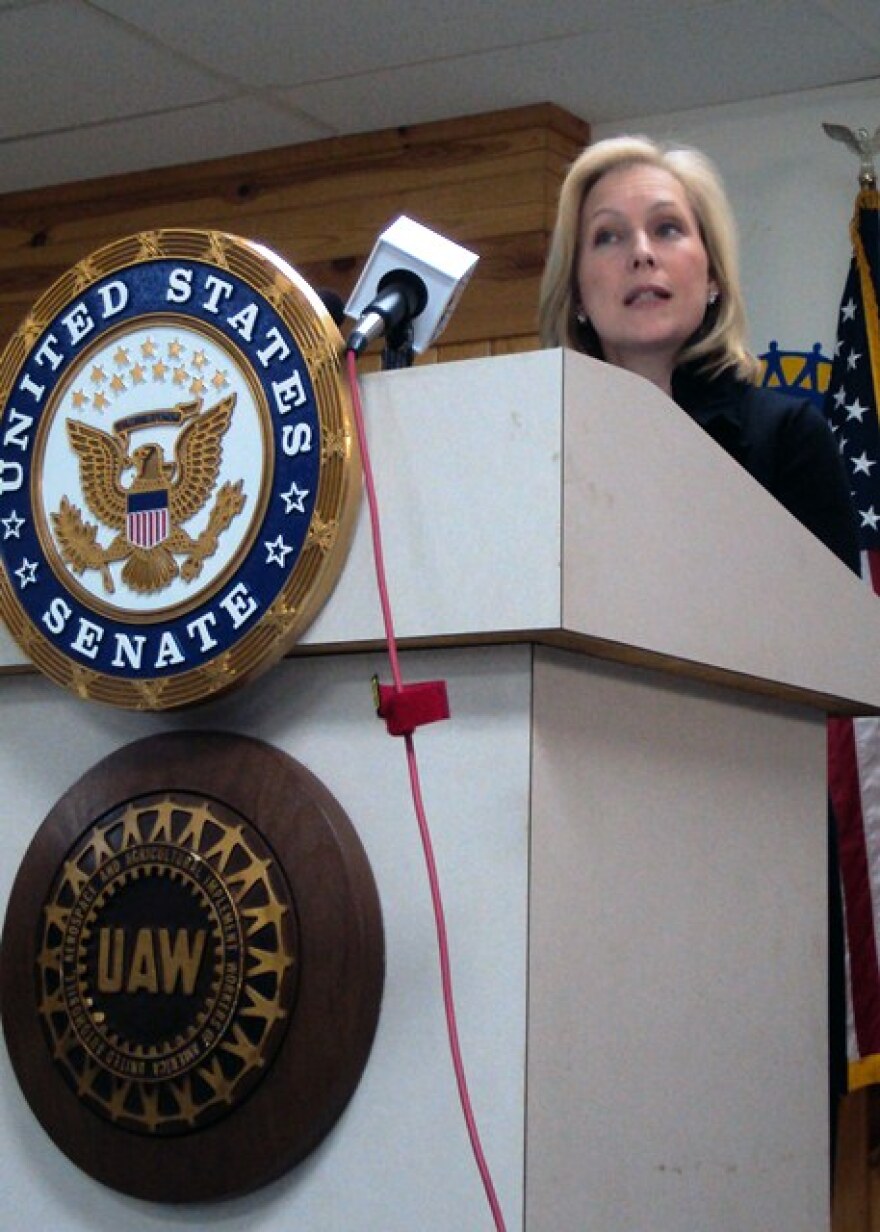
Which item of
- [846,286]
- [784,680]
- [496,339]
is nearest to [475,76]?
[496,339]

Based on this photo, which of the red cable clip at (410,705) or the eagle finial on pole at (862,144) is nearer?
the red cable clip at (410,705)

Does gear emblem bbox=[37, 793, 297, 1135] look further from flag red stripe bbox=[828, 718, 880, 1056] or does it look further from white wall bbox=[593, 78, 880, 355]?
white wall bbox=[593, 78, 880, 355]

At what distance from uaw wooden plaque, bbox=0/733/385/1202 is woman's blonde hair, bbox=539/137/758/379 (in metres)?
0.78

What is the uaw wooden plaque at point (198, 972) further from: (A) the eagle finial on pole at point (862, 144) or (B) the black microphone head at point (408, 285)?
(A) the eagle finial on pole at point (862, 144)

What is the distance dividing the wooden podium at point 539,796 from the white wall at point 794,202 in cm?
234

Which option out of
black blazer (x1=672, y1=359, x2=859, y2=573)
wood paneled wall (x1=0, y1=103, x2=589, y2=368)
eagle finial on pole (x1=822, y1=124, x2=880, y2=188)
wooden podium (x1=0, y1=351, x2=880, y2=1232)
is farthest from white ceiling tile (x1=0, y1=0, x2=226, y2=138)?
wooden podium (x1=0, y1=351, x2=880, y2=1232)

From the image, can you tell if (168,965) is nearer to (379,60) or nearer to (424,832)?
(424,832)

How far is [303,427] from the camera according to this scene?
88 centimetres

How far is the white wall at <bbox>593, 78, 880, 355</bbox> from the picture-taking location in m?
3.27

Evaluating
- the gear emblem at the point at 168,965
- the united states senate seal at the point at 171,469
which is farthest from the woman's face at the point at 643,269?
the gear emblem at the point at 168,965

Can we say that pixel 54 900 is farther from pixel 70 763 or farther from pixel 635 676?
pixel 635 676

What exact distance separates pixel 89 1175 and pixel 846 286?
255cm

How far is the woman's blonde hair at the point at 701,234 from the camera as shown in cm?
154

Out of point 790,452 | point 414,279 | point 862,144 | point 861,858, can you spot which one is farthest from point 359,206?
point 414,279
